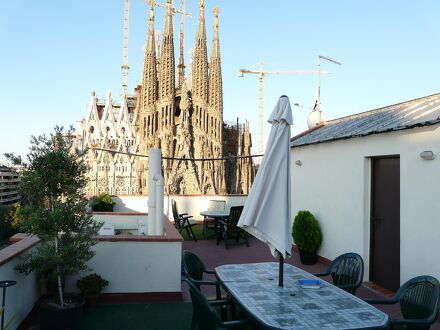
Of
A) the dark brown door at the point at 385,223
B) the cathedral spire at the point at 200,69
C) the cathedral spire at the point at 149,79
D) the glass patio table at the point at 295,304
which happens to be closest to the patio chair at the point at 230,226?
the dark brown door at the point at 385,223

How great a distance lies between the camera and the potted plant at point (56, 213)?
13.8 feet

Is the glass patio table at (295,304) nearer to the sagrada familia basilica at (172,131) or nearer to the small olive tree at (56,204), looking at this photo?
the small olive tree at (56,204)

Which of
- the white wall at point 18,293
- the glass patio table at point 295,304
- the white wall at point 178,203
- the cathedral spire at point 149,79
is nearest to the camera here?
the glass patio table at point 295,304

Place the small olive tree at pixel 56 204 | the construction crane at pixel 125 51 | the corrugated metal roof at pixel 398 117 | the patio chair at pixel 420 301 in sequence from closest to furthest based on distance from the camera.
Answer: the patio chair at pixel 420 301 → the small olive tree at pixel 56 204 → the corrugated metal roof at pixel 398 117 → the construction crane at pixel 125 51

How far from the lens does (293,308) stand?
3.16 meters

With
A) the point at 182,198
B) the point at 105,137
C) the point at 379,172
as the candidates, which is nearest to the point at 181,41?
the point at 105,137

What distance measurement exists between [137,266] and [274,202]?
2.64 meters

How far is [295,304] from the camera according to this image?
3264 mm

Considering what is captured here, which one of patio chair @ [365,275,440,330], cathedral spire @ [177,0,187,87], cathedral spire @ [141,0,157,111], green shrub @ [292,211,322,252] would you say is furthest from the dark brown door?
cathedral spire @ [177,0,187,87]

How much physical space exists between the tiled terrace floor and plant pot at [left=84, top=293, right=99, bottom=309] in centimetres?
122

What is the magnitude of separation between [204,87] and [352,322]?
150 feet

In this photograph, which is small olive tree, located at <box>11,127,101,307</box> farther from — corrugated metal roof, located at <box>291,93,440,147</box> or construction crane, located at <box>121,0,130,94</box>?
construction crane, located at <box>121,0,130,94</box>

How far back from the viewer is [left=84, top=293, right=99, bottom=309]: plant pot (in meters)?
5.17

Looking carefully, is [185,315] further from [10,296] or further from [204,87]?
[204,87]
